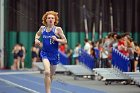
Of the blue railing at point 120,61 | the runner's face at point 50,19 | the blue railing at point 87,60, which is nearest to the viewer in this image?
the runner's face at point 50,19

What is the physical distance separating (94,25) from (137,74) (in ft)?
59.5

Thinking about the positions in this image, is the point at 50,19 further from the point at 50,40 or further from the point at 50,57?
the point at 50,57

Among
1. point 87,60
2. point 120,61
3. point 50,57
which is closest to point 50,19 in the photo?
point 50,57

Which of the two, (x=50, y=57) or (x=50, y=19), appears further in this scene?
(x=50, y=57)

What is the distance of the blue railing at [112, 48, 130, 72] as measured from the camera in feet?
65.3

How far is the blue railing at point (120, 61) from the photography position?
1989cm

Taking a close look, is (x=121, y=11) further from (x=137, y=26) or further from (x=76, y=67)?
(x=76, y=67)

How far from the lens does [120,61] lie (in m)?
20.2

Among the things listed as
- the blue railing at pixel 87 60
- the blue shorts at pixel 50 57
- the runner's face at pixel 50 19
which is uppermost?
the runner's face at pixel 50 19

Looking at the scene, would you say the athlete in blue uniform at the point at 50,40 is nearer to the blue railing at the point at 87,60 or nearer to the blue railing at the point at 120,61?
the blue railing at the point at 120,61

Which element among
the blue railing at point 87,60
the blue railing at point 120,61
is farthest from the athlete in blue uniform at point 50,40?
the blue railing at point 87,60

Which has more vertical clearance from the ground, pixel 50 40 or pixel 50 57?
pixel 50 40

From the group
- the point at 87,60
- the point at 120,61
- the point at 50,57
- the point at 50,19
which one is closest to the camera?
the point at 50,19

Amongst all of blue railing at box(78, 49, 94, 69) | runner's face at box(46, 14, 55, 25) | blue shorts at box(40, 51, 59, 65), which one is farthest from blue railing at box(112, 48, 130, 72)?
runner's face at box(46, 14, 55, 25)
